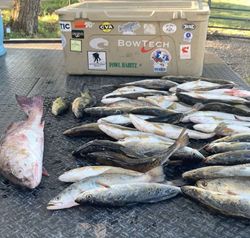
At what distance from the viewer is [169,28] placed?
11.4 feet

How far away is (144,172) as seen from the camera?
2.03 meters

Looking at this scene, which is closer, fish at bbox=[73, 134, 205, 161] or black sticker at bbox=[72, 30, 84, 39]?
fish at bbox=[73, 134, 205, 161]

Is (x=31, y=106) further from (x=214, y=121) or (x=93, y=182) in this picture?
(x=214, y=121)

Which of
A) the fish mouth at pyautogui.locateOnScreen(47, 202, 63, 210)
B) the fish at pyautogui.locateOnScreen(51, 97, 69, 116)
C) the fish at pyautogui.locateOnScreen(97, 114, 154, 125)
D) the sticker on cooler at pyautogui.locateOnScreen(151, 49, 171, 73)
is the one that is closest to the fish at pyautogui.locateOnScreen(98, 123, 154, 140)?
the fish at pyautogui.locateOnScreen(97, 114, 154, 125)

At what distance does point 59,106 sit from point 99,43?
965 millimetres

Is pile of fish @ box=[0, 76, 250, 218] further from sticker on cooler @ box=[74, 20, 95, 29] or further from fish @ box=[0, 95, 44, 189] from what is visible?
sticker on cooler @ box=[74, 20, 95, 29]

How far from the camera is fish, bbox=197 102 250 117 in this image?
264cm

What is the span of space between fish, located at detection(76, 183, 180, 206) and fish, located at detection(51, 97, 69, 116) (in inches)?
46.6

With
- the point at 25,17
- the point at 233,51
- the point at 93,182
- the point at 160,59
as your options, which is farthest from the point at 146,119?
the point at 25,17

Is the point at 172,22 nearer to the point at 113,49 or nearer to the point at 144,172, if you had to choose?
the point at 113,49

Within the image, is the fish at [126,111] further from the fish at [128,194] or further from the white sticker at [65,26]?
the white sticker at [65,26]

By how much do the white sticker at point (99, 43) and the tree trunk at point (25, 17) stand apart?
15.4 ft

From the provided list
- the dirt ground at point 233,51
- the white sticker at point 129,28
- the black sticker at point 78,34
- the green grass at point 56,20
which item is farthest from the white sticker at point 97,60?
the green grass at point 56,20

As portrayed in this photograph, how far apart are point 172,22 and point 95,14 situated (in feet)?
2.35
